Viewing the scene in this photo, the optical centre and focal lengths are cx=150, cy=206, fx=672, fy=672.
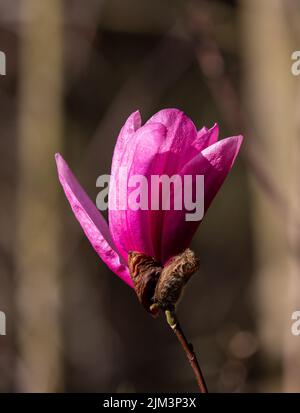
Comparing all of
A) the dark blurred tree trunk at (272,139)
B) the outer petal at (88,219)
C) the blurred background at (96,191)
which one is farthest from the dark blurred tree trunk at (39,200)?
the outer petal at (88,219)

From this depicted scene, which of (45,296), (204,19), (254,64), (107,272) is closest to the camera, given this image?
(204,19)

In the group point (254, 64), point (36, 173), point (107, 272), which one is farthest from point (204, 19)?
point (107, 272)

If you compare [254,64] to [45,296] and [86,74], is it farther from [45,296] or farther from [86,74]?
[45,296]

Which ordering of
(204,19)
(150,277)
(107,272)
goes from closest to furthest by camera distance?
(150,277)
(204,19)
(107,272)

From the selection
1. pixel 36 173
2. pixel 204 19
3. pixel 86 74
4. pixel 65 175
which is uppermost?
pixel 86 74

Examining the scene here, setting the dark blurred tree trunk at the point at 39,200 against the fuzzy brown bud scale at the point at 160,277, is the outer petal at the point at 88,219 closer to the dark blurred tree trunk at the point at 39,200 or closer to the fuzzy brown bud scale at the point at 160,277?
the fuzzy brown bud scale at the point at 160,277

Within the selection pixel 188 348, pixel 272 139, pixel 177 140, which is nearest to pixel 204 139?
pixel 177 140

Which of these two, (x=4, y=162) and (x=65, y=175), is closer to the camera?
(x=65, y=175)

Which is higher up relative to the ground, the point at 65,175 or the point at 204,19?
the point at 204,19
